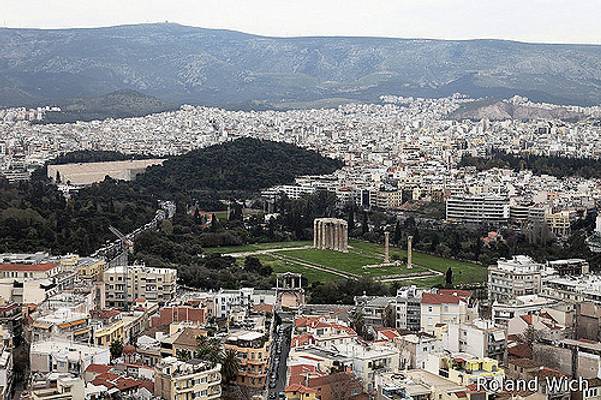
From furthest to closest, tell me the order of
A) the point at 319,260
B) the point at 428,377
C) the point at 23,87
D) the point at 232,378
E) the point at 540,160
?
the point at 23,87, the point at 540,160, the point at 319,260, the point at 232,378, the point at 428,377

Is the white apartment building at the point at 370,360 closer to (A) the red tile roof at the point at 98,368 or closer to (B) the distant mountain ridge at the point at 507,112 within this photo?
(A) the red tile roof at the point at 98,368

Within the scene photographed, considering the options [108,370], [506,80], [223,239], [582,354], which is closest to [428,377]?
[582,354]

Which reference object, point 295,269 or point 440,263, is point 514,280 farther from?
point 295,269

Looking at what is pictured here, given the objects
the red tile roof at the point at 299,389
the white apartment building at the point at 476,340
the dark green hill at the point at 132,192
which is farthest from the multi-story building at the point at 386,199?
the red tile roof at the point at 299,389

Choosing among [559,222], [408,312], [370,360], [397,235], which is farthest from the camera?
[559,222]

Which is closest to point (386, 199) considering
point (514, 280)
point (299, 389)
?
point (514, 280)

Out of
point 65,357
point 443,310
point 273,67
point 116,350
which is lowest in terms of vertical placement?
point 116,350

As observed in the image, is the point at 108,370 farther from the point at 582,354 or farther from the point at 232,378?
the point at 582,354
